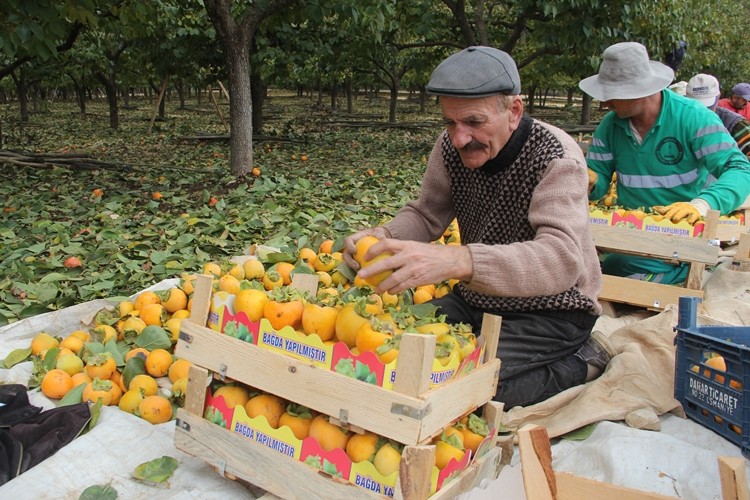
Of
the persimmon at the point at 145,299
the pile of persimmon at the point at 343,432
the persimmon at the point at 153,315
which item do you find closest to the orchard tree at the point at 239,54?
the persimmon at the point at 145,299

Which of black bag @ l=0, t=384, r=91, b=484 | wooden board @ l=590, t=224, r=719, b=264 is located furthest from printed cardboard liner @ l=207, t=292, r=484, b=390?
wooden board @ l=590, t=224, r=719, b=264

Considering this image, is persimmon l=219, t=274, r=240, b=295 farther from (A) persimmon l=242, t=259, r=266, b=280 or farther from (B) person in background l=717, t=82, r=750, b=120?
(B) person in background l=717, t=82, r=750, b=120

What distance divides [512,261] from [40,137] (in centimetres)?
1518

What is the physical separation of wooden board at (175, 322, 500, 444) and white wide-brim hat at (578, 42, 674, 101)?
6.93 feet

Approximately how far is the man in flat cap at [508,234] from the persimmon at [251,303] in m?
0.39

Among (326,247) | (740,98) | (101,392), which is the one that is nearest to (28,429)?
(101,392)

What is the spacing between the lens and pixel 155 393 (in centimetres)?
269

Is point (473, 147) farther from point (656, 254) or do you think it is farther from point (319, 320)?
point (656, 254)

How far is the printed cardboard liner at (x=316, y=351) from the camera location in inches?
69.8

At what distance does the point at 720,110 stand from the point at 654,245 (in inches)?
106

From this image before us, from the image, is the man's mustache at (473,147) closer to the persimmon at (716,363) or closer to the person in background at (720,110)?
the persimmon at (716,363)

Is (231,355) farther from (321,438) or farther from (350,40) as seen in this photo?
(350,40)

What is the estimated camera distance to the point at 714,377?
7.68 feet

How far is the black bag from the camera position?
210 cm
